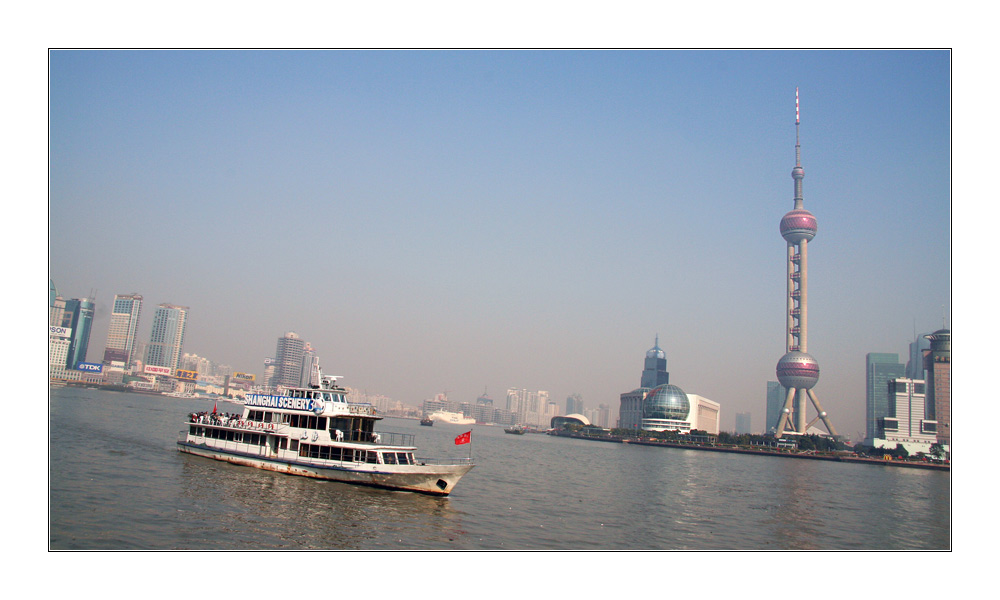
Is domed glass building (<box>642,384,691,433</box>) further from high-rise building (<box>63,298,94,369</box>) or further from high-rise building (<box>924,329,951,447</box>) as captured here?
high-rise building (<box>63,298,94,369</box>)

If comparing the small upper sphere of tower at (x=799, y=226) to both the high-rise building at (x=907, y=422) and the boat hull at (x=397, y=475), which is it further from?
the boat hull at (x=397, y=475)

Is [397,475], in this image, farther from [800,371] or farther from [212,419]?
[800,371]

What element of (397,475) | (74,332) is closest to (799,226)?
(397,475)

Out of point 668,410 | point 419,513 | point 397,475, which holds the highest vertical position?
point 397,475

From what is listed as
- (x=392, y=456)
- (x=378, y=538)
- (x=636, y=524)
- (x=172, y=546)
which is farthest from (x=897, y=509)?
(x=172, y=546)

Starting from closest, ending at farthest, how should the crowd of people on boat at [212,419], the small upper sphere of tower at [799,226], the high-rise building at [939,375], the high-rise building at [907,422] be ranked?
the crowd of people on boat at [212,419], the high-rise building at [907,422], the high-rise building at [939,375], the small upper sphere of tower at [799,226]

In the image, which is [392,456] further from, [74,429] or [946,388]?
[946,388]

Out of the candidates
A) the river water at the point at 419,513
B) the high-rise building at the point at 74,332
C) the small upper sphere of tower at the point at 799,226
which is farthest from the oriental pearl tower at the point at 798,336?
the high-rise building at the point at 74,332

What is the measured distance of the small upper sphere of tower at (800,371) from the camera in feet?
566

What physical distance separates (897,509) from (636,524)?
2353cm

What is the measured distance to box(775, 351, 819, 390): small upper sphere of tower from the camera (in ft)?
566

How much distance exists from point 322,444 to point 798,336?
17295 centimetres

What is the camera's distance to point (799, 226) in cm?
18200

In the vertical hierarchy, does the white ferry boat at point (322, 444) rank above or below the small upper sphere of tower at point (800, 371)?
above
